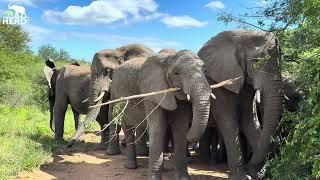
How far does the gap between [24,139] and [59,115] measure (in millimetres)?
1783

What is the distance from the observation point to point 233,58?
27.8 ft

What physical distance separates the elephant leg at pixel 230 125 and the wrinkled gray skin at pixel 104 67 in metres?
3.82

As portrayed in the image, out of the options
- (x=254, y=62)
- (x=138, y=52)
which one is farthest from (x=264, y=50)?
(x=138, y=52)

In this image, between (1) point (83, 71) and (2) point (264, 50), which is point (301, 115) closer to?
(2) point (264, 50)

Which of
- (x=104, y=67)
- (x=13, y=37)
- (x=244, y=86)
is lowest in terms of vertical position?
(x=244, y=86)

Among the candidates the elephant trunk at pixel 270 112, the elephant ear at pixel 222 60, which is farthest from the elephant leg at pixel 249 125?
the elephant trunk at pixel 270 112

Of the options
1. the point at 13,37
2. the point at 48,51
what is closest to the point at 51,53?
the point at 48,51

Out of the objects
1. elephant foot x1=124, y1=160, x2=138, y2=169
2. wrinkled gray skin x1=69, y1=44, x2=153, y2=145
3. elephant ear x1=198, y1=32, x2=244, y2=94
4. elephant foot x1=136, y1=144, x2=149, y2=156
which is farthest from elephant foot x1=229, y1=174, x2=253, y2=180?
wrinkled gray skin x1=69, y1=44, x2=153, y2=145

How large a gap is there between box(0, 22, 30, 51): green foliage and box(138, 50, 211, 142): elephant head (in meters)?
33.1

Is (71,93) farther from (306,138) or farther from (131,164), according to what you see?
(306,138)

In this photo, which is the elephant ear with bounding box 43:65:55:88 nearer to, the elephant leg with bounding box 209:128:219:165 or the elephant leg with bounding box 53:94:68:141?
the elephant leg with bounding box 53:94:68:141

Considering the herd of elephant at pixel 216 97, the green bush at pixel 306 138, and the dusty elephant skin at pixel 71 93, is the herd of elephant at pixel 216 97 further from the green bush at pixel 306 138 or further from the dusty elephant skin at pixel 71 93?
the dusty elephant skin at pixel 71 93

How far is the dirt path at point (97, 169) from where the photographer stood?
9.42m

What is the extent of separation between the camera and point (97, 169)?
10.2 metres
